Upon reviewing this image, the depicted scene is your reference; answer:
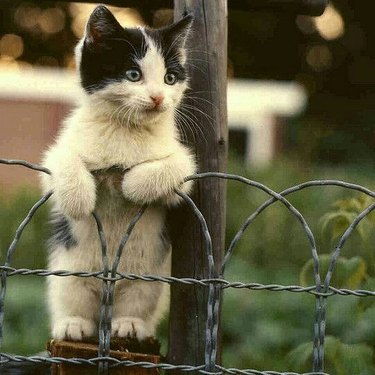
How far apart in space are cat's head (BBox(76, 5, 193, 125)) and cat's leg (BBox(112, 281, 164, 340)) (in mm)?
536

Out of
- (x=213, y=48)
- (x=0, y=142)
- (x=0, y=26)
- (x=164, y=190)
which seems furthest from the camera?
(x=0, y=142)

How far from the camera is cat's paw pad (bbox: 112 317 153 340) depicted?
111 inches

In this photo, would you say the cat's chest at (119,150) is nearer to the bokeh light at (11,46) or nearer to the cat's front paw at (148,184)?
the cat's front paw at (148,184)

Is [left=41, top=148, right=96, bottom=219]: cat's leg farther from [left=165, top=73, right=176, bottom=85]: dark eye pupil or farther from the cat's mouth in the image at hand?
[left=165, top=73, right=176, bottom=85]: dark eye pupil

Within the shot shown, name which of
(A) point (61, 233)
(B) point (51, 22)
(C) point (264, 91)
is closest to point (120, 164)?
(A) point (61, 233)

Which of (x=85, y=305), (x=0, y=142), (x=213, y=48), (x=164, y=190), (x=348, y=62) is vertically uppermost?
(x=348, y=62)

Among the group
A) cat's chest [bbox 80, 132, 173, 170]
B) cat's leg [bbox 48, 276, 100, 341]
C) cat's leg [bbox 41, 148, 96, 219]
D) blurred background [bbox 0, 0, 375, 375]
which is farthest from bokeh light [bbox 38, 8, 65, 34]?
cat's leg [bbox 41, 148, 96, 219]

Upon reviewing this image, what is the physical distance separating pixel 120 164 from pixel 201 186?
1.02 ft

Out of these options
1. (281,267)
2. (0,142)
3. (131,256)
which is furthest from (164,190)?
(0,142)

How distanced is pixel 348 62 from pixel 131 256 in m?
11.2

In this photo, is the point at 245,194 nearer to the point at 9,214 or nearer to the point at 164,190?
the point at 9,214

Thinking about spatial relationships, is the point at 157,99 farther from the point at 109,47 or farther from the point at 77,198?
the point at 77,198

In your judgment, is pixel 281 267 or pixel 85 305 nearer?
pixel 85 305

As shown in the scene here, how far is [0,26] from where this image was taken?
1282cm
